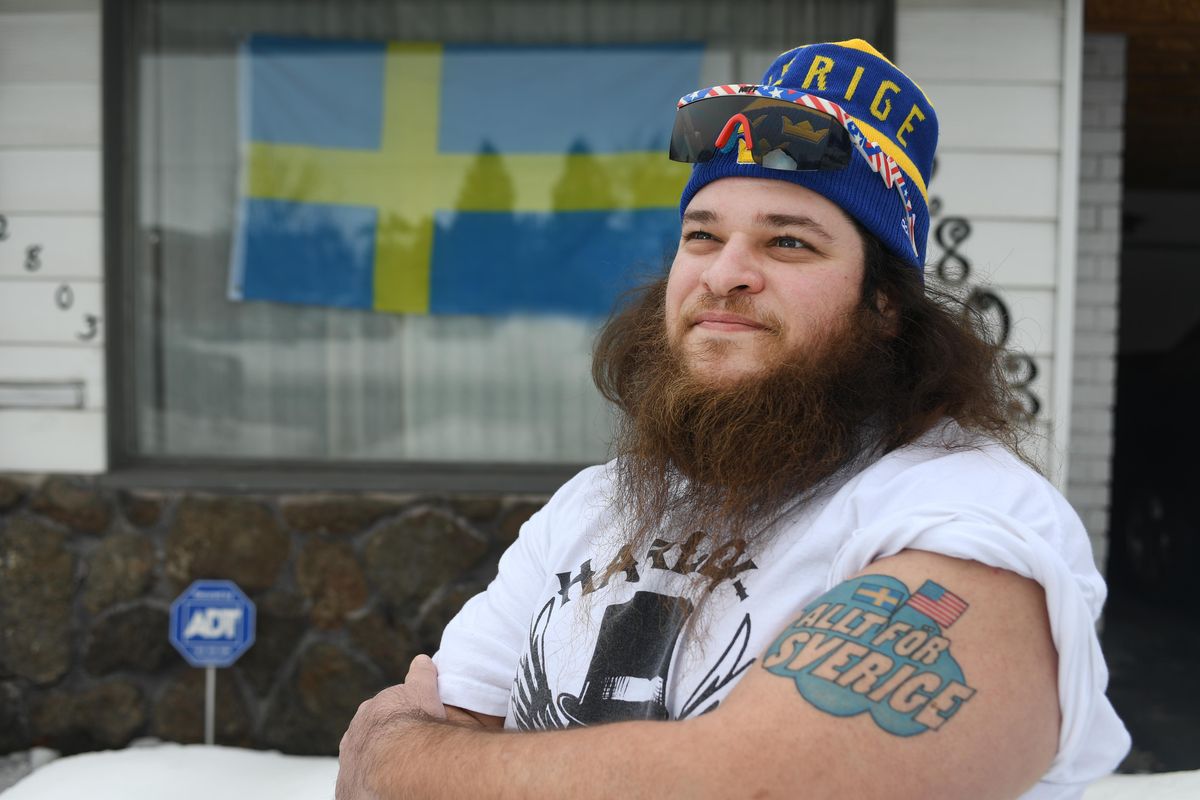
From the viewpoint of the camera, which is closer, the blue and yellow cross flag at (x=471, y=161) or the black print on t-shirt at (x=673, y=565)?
the black print on t-shirt at (x=673, y=565)

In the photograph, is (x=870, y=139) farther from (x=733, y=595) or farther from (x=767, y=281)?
(x=733, y=595)

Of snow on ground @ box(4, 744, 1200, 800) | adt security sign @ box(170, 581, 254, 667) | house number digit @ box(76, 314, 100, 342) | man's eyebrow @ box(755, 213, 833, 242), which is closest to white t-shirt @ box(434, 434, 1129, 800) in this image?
man's eyebrow @ box(755, 213, 833, 242)

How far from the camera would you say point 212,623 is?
3488mm

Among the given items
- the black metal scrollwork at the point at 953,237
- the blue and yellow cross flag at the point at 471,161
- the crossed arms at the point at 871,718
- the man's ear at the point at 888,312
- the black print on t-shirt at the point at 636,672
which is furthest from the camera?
the blue and yellow cross flag at the point at 471,161

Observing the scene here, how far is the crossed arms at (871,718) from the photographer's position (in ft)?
2.96

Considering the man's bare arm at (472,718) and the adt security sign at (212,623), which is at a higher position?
the man's bare arm at (472,718)

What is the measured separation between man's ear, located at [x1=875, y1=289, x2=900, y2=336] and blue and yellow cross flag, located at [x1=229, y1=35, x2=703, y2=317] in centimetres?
234

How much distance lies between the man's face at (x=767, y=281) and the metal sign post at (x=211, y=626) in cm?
264

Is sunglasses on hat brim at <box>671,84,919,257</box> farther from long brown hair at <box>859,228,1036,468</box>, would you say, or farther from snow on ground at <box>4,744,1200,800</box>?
snow on ground at <box>4,744,1200,800</box>

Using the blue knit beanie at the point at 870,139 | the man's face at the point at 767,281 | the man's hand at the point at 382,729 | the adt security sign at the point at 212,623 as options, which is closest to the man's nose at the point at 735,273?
the man's face at the point at 767,281

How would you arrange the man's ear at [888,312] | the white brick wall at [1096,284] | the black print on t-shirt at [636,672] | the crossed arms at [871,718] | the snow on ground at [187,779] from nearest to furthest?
1. the crossed arms at [871,718]
2. the black print on t-shirt at [636,672]
3. the man's ear at [888,312]
4. the snow on ground at [187,779]
5. the white brick wall at [1096,284]

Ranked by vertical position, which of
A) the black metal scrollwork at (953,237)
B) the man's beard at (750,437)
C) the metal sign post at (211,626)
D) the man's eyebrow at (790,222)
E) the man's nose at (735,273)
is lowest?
the metal sign post at (211,626)

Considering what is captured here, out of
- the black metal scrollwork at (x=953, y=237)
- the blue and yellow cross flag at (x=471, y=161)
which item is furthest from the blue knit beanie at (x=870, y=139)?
the blue and yellow cross flag at (x=471, y=161)

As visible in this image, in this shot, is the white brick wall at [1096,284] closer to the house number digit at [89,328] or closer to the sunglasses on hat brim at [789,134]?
the sunglasses on hat brim at [789,134]
